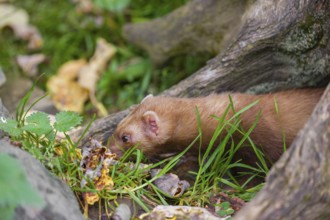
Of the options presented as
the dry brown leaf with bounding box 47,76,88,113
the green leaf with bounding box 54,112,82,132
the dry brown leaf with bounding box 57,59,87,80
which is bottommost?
the dry brown leaf with bounding box 47,76,88,113

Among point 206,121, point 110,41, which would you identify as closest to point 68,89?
point 110,41

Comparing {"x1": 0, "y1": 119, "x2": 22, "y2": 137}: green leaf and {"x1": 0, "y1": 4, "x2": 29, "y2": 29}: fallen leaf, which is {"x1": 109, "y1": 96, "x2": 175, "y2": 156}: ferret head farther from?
{"x1": 0, "y1": 4, "x2": 29, "y2": 29}: fallen leaf

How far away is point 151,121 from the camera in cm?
471

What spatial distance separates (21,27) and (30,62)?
578 mm

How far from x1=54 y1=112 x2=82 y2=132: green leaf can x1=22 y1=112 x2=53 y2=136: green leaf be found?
6 centimetres

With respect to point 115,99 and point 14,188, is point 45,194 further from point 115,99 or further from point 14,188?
point 115,99

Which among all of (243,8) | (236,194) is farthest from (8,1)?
(236,194)

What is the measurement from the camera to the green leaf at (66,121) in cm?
408

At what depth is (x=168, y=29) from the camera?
625 cm

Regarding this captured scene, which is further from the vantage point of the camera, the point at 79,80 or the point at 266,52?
the point at 79,80

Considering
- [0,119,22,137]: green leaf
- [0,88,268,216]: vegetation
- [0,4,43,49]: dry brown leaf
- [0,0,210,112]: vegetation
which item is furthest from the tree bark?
[0,4,43,49]: dry brown leaf

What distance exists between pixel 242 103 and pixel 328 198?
153 centimetres

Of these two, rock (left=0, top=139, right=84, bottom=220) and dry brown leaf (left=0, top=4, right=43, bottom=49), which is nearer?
rock (left=0, top=139, right=84, bottom=220)

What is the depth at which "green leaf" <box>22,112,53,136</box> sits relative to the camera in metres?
4.03
